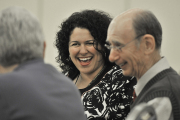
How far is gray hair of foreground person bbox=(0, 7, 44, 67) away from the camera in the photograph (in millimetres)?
1095

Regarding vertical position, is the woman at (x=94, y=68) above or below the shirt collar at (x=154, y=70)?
above

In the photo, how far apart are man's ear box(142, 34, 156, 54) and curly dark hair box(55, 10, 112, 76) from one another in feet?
2.55

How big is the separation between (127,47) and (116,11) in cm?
323

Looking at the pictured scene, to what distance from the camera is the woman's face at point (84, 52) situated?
7.80 feet

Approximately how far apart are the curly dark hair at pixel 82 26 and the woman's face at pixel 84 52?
4cm

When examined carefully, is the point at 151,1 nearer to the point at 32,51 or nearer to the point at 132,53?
the point at 132,53

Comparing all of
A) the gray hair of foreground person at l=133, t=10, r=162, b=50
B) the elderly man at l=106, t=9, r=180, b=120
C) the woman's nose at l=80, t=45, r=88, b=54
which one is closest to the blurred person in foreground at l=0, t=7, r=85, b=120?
the elderly man at l=106, t=9, r=180, b=120

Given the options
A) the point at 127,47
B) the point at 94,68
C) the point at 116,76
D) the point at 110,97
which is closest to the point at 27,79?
the point at 127,47

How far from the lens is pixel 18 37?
110 cm

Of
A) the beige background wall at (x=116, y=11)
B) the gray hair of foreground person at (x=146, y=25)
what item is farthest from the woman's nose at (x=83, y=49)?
the beige background wall at (x=116, y=11)

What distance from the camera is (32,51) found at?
113 cm

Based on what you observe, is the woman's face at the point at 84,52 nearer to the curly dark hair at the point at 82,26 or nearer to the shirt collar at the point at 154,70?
the curly dark hair at the point at 82,26

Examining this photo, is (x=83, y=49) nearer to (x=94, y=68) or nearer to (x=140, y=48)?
(x=94, y=68)

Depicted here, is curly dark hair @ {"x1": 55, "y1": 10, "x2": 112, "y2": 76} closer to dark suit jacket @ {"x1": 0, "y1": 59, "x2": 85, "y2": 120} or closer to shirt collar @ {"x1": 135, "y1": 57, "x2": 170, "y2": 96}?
shirt collar @ {"x1": 135, "y1": 57, "x2": 170, "y2": 96}
